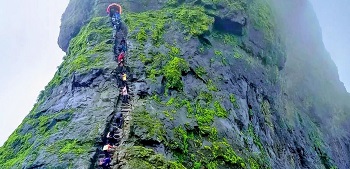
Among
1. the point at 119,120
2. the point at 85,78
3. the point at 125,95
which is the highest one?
the point at 125,95

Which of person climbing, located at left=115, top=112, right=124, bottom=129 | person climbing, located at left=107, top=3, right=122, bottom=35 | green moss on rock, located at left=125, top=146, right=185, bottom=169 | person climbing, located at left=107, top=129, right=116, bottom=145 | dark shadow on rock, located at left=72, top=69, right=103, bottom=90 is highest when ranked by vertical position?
person climbing, located at left=107, top=3, right=122, bottom=35

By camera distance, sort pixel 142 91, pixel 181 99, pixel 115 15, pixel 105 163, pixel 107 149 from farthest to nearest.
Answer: pixel 115 15 < pixel 181 99 < pixel 142 91 < pixel 107 149 < pixel 105 163

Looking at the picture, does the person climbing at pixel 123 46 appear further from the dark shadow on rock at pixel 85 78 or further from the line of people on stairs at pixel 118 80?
the dark shadow on rock at pixel 85 78

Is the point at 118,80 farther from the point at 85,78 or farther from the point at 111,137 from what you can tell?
the point at 111,137

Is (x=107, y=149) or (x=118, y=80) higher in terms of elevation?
(x=118, y=80)

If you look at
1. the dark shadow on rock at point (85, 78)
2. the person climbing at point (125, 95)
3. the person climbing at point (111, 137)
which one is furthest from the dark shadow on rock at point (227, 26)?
the person climbing at point (111, 137)

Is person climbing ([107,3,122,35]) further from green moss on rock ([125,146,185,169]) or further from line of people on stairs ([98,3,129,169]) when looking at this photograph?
green moss on rock ([125,146,185,169])

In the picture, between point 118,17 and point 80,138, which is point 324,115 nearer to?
point 118,17

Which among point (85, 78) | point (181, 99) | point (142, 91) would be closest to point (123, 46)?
point (85, 78)

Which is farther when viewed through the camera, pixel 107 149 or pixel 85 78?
pixel 85 78

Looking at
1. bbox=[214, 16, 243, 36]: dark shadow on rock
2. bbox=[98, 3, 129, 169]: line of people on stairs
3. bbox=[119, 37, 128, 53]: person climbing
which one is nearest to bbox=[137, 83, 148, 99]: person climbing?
bbox=[98, 3, 129, 169]: line of people on stairs
